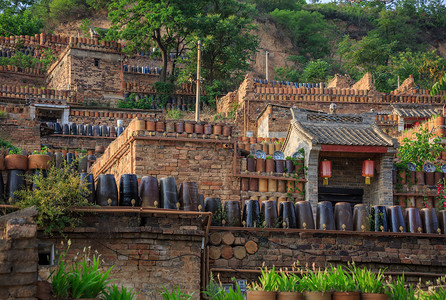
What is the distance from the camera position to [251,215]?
15031 millimetres

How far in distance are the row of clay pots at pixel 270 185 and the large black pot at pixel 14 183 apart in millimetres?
7734

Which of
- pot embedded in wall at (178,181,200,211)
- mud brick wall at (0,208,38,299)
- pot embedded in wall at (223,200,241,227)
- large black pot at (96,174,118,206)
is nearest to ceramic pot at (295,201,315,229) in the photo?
pot embedded in wall at (223,200,241,227)

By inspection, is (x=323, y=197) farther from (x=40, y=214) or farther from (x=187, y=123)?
(x=40, y=214)

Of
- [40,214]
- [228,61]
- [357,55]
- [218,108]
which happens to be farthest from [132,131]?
[357,55]

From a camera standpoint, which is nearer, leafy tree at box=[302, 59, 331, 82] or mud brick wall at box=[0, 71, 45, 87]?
mud brick wall at box=[0, 71, 45, 87]

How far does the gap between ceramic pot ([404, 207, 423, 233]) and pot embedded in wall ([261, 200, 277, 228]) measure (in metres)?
3.34

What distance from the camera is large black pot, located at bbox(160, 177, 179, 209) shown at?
13594mm

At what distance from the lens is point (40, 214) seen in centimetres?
1215

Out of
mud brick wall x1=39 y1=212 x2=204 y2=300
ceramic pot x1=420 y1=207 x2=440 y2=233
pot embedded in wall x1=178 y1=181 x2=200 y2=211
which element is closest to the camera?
mud brick wall x1=39 y1=212 x2=204 y2=300

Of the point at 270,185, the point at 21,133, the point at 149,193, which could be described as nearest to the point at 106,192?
the point at 149,193

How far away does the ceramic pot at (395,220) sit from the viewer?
15.8 meters

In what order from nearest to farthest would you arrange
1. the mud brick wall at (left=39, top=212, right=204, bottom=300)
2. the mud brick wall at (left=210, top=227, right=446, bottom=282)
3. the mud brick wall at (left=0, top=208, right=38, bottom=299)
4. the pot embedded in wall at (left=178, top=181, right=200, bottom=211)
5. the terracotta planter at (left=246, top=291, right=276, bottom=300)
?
1. the mud brick wall at (left=0, top=208, right=38, bottom=299)
2. the terracotta planter at (left=246, top=291, right=276, bottom=300)
3. the mud brick wall at (left=39, top=212, right=204, bottom=300)
4. the pot embedded in wall at (left=178, top=181, right=200, bottom=211)
5. the mud brick wall at (left=210, top=227, right=446, bottom=282)

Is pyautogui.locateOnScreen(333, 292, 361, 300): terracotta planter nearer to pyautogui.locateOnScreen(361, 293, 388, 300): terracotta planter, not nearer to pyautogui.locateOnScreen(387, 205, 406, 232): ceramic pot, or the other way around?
pyautogui.locateOnScreen(361, 293, 388, 300): terracotta planter

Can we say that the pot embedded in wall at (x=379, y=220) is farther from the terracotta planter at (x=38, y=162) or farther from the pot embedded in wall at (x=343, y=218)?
the terracotta planter at (x=38, y=162)
